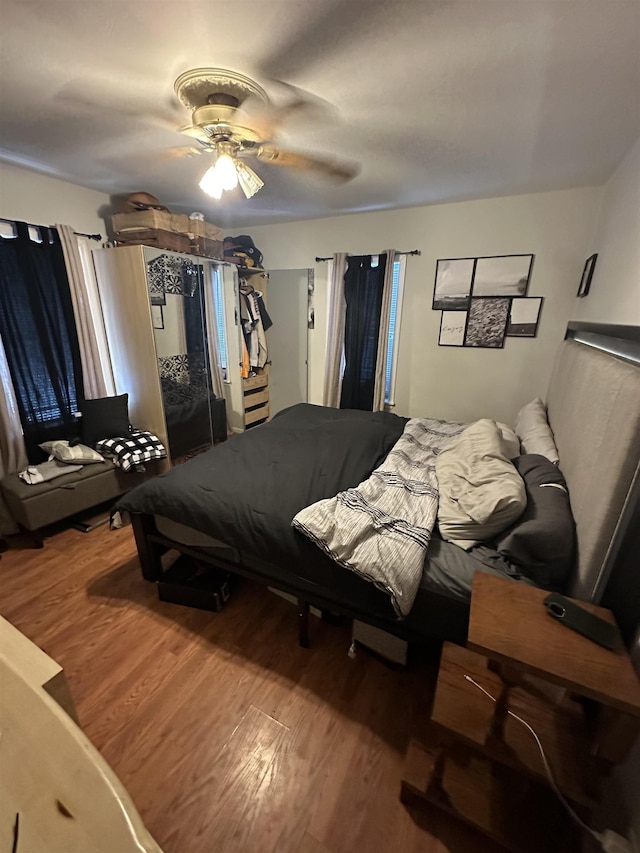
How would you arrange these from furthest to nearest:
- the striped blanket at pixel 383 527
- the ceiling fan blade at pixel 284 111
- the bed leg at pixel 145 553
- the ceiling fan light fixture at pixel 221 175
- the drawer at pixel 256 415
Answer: the drawer at pixel 256 415 < the bed leg at pixel 145 553 < the ceiling fan light fixture at pixel 221 175 < the ceiling fan blade at pixel 284 111 < the striped blanket at pixel 383 527

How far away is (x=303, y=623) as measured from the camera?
159 centimetres

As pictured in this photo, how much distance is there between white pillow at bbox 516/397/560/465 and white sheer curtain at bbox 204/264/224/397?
294 centimetres

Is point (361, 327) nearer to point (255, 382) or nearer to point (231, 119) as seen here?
point (255, 382)

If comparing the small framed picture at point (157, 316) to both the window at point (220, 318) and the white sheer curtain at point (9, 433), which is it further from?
the white sheer curtain at point (9, 433)

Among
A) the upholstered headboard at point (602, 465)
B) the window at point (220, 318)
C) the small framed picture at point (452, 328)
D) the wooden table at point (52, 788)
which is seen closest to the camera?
the wooden table at point (52, 788)

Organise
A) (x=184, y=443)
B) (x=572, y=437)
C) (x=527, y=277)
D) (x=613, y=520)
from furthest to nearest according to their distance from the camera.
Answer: (x=184, y=443), (x=527, y=277), (x=572, y=437), (x=613, y=520)

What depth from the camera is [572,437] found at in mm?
1485

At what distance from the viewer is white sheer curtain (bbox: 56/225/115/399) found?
8.68 ft

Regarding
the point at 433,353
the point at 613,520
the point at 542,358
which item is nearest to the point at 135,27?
the point at 613,520

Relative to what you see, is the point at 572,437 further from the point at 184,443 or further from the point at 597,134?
the point at 184,443

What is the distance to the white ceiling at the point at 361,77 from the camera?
1044mm

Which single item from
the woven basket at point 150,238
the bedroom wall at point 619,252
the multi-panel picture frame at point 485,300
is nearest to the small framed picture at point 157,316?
the woven basket at point 150,238

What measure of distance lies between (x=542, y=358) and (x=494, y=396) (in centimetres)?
48

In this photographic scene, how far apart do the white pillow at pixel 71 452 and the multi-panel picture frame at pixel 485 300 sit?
3165mm
